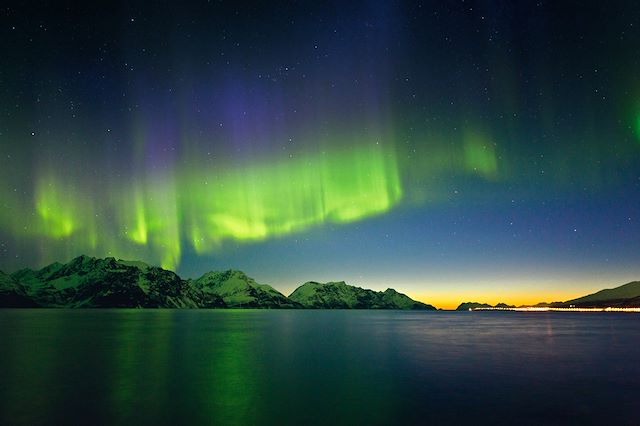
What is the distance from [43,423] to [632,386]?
31.4m

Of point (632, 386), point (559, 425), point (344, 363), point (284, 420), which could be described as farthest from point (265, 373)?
point (632, 386)

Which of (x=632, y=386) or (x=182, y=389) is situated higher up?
(x=182, y=389)

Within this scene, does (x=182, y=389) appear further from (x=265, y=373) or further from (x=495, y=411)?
(x=495, y=411)

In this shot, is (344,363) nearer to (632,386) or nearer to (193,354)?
(193,354)

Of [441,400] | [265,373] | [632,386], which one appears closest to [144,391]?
[265,373]

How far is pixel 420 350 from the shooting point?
47.7m

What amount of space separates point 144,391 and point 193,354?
1902cm

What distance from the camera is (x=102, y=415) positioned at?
61.5 ft

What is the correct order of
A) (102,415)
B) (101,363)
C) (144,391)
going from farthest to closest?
1. (101,363)
2. (144,391)
3. (102,415)

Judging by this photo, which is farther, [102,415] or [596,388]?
[596,388]

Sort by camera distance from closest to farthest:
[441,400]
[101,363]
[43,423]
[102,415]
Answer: [43,423] → [102,415] → [441,400] → [101,363]

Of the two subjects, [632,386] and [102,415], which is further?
[632,386]

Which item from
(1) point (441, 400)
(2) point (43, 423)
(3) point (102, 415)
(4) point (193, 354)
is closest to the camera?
(2) point (43, 423)

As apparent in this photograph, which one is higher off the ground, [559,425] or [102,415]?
[102,415]
